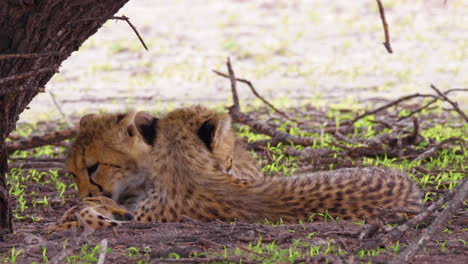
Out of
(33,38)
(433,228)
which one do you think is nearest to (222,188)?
(33,38)

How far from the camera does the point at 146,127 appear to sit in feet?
16.2

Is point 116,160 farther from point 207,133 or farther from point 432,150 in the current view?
point 432,150

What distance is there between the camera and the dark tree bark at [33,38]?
13.4 ft

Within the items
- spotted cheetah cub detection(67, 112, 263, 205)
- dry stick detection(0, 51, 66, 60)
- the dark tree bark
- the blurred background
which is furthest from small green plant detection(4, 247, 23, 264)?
the blurred background

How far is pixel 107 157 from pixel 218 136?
0.74 m

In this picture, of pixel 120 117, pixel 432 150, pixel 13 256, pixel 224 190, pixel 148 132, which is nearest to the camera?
pixel 13 256

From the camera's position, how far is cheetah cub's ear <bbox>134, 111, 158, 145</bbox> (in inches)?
193

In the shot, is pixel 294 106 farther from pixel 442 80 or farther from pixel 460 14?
pixel 460 14

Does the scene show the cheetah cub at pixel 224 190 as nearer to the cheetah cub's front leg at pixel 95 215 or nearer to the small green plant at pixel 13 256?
the cheetah cub's front leg at pixel 95 215

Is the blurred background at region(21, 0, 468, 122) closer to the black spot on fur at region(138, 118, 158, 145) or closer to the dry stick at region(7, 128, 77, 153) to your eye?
the dry stick at region(7, 128, 77, 153)

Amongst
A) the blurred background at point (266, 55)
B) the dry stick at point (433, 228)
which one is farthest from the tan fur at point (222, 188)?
the blurred background at point (266, 55)

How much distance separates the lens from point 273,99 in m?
10.3

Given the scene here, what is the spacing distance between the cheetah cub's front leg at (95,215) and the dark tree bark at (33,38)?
1.21ft

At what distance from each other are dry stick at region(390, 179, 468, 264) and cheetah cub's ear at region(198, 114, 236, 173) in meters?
1.56
